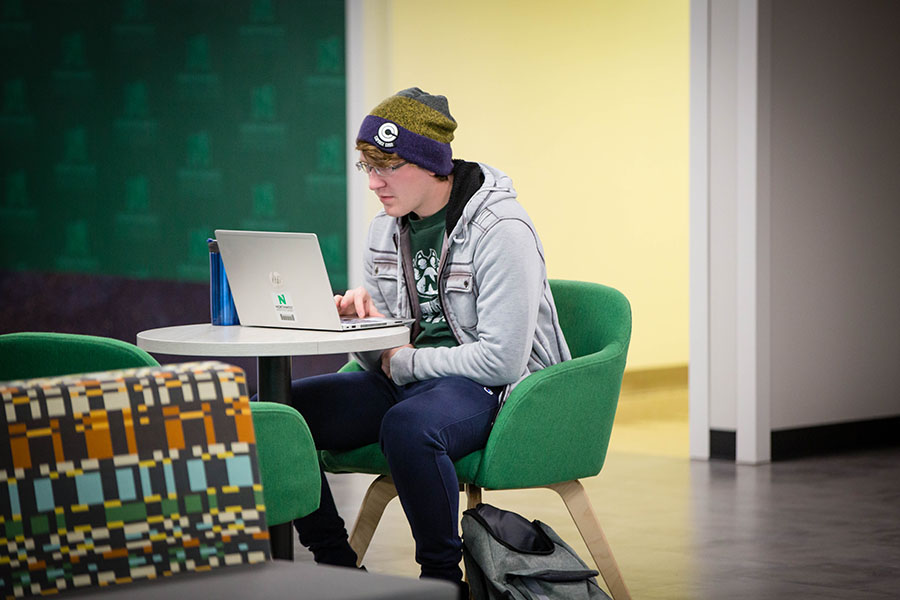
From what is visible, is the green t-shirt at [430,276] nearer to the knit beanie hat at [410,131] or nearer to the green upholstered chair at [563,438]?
the knit beanie hat at [410,131]

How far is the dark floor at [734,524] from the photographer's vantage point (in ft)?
11.9

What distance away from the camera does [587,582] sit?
301cm

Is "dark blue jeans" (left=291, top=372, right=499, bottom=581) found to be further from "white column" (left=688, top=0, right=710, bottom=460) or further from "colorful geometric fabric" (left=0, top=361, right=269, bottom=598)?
"white column" (left=688, top=0, right=710, bottom=460)

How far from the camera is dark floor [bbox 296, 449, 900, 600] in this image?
3637mm

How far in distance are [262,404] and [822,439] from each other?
3.67m

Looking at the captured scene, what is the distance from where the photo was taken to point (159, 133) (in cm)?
646

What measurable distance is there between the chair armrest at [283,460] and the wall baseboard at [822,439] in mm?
3097

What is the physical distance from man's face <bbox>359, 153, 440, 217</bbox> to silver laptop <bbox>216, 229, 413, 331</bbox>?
0.27 meters

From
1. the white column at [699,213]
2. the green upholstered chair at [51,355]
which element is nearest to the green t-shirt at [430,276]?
the green upholstered chair at [51,355]

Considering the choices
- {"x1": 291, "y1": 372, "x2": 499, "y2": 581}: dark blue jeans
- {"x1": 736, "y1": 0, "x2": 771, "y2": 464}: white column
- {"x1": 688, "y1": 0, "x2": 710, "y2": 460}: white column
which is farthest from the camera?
{"x1": 688, "y1": 0, "x2": 710, "y2": 460}: white column

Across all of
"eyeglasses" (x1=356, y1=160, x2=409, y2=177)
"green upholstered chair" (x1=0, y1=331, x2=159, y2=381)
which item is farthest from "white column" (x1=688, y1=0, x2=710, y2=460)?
"green upholstered chair" (x1=0, y1=331, x2=159, y2=381)

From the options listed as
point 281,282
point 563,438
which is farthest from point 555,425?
point 281,282

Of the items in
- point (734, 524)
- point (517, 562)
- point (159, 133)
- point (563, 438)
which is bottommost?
point (734, 524)

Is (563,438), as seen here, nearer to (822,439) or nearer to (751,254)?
(751,254)
